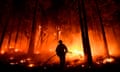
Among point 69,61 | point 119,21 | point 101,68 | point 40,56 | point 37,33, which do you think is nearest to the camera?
point 101,68

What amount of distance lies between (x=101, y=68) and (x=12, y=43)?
423 inches

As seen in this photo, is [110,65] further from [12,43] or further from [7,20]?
[7,20]

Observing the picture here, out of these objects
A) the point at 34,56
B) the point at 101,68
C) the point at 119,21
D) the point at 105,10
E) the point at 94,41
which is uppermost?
the point at 105,10

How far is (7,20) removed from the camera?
67.1 ft

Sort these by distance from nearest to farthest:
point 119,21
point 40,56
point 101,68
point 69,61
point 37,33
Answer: point 101,68 → point 69,61 → point 40,56 → point 119,21 → point 37,33

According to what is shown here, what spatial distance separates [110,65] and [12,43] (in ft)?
35.7

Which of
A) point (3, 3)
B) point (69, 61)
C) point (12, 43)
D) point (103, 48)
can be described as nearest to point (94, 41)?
point (103, 48)

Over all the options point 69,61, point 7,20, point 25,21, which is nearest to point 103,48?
point 69,61

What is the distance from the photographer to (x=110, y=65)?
40.5 ft

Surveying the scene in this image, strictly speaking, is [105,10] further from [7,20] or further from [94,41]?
[7,20]

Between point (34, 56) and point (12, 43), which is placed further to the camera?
point (12, 43)

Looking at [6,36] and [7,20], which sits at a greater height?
[7,20]

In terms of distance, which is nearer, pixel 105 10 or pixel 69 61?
pixel 69 61

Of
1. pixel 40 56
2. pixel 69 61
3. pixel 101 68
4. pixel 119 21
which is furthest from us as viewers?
pixel 119 21
